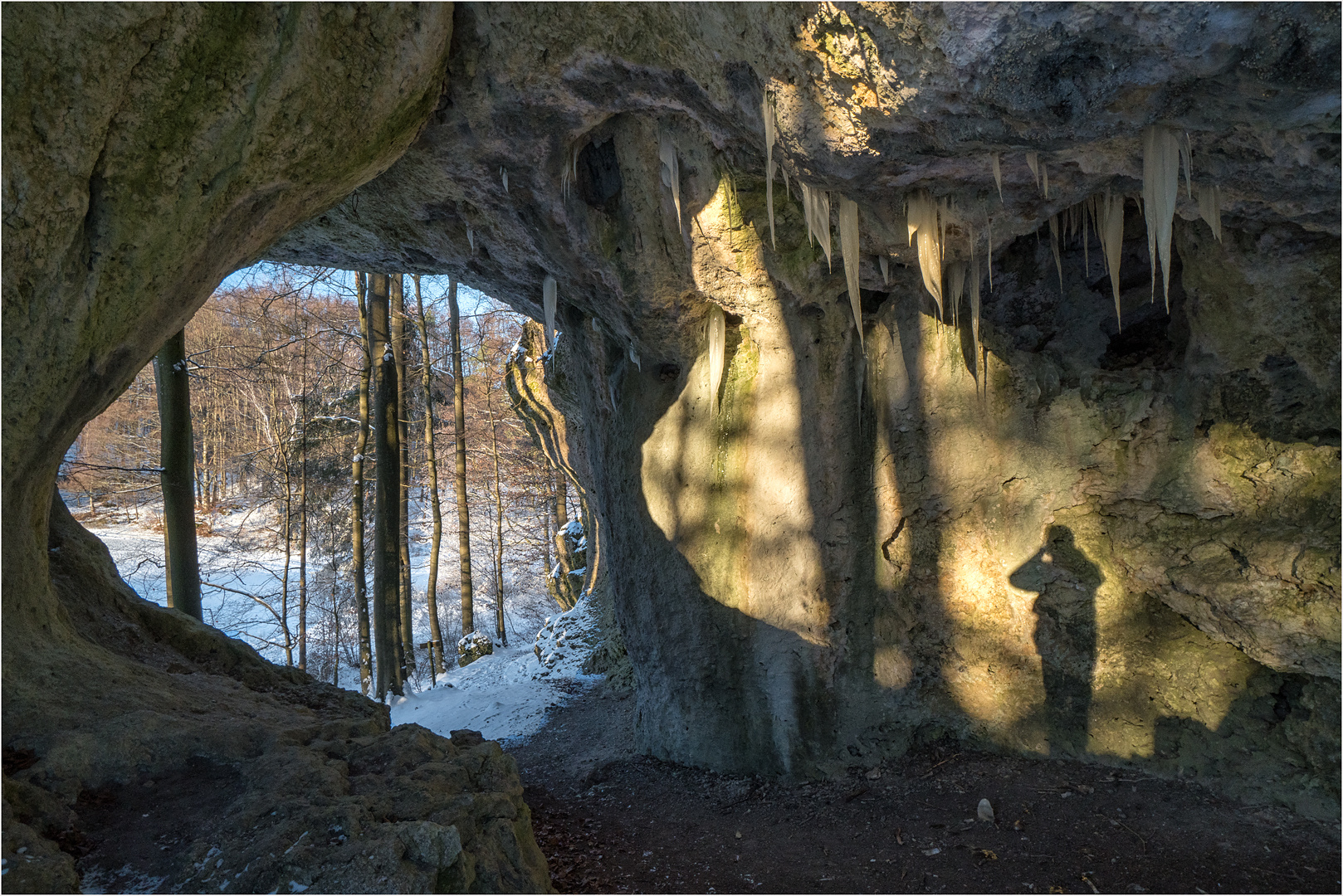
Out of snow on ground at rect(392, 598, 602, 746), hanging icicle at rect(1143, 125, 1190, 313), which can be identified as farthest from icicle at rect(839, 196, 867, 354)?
snow on ground at rect(392, 598, 602, 746)

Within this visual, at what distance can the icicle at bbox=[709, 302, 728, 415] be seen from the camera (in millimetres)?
6449

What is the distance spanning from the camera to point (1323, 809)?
4512 mm

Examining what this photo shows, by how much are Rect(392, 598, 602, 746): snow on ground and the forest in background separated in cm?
91

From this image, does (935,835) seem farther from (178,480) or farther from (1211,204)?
(178,480)

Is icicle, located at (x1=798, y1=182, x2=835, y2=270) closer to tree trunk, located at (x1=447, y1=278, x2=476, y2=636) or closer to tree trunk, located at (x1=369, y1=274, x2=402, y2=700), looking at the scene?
tree trunk, located at (x1=369, y1=274, x2=402, y2=700)

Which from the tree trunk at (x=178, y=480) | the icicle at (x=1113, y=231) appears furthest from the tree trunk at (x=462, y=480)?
the icicle at (x=1113, y=231)

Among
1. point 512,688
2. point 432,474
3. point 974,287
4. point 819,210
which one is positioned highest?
point 819,210

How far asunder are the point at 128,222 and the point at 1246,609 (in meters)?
7.06

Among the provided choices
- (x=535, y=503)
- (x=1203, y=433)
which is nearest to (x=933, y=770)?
(x=1203, y=433)

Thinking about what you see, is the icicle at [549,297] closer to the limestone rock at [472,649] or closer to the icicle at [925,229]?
the icicle at [925,229]

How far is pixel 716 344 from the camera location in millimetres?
6469

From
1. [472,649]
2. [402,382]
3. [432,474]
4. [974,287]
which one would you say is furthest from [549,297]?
[472,649]

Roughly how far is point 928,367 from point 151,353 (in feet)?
18.1

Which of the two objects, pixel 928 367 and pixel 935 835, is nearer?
pixel 935 835
